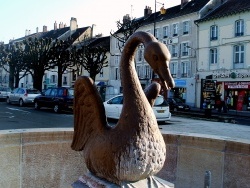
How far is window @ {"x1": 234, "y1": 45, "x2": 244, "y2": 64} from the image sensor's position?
2994 centimetres

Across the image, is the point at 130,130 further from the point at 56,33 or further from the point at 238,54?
the point at 56,33

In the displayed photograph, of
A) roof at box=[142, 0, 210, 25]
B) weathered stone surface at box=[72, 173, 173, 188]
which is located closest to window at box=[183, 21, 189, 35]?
roof at box=[142, 0, 210, 25]

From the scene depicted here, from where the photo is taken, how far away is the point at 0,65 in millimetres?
44156

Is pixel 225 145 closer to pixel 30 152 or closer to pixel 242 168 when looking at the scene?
pixel 242 168

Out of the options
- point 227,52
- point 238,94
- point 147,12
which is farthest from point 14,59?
point 238,94

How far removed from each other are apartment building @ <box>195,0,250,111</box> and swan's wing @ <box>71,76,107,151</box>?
24.9m

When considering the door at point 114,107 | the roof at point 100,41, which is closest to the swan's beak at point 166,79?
the door at point 114,107

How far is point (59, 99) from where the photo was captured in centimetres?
1947

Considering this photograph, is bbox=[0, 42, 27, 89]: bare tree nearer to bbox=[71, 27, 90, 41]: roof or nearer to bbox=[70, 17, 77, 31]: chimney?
bbox=[71, 27, 90, 41]: roof

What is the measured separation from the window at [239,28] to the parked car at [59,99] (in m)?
18.0

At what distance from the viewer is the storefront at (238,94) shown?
94.8 ft

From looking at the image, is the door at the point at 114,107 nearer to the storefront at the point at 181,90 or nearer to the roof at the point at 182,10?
the storefront at the point at 181,90

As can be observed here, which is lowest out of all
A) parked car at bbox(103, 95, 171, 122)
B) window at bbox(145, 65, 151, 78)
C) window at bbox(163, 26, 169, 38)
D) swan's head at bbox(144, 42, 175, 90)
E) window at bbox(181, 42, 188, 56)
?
parked car at bbox(103, 95, 171, 122)

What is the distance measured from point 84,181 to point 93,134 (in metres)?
0.53
